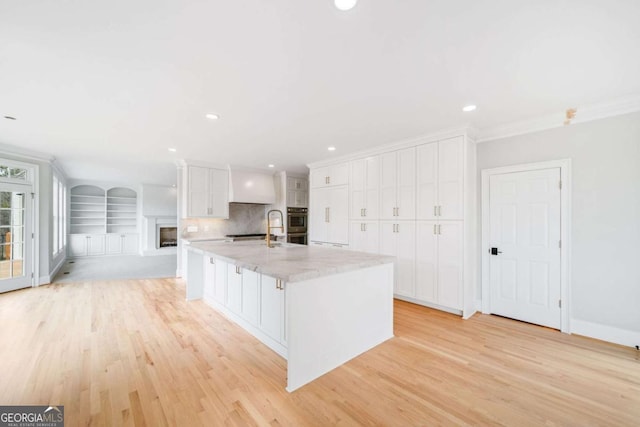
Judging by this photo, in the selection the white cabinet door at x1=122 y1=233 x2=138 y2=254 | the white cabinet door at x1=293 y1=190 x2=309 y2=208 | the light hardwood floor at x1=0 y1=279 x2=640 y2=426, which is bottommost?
the light hardwood floor at x1=0 y1=279 x2=640 y2=426

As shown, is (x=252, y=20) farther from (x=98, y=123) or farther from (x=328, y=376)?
(x=98, y=123)

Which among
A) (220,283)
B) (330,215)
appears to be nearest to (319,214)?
(330,215)

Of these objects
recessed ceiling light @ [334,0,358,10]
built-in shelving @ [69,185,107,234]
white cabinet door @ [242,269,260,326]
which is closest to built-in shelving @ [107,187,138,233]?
built-in shelving @ [69,185,107,234]

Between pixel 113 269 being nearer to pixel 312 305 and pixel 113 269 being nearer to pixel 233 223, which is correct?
pixel 233 223

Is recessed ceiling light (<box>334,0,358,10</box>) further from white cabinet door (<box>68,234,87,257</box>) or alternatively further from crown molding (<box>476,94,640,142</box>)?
white cabinet door (<box>68,234,87,257</box>)

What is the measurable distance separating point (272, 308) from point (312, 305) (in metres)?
0.66

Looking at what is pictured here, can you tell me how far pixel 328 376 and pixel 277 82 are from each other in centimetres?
254

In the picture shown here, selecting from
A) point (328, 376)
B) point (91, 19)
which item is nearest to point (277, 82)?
point (91, 19)

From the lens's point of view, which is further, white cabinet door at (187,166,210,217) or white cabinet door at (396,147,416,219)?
white cabinet door at (187,166,210,217)

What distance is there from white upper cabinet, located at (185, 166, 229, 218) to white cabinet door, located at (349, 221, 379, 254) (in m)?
3.07

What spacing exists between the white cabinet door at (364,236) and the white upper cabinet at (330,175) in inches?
35.6

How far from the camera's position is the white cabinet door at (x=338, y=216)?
198 inches

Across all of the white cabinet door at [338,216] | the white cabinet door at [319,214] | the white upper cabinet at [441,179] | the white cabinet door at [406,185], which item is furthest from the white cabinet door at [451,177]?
the white cabinet door at [319,214]

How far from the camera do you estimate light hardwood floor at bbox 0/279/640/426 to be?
67.9 inches
